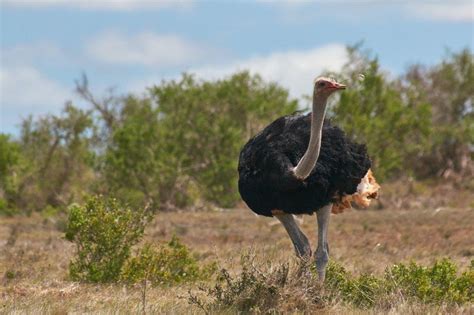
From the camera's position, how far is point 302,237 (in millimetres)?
8781

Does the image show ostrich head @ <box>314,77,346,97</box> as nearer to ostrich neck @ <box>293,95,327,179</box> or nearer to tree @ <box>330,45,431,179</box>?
ostrich neck @ <box>293,95,327,179</box>

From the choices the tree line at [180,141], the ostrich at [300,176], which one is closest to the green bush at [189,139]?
the tree line at [180,141]

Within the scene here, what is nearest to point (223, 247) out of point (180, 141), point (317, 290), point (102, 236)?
point (102, 236)

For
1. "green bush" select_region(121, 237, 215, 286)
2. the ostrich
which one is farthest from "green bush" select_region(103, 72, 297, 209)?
the ostrich

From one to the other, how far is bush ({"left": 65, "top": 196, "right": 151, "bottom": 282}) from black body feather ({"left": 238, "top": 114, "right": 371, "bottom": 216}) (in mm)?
2173

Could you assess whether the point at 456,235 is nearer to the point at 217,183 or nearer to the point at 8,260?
the point at 8,260

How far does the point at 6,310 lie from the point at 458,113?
3297 cm

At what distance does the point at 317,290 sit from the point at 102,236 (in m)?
3.49

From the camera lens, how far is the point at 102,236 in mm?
10750

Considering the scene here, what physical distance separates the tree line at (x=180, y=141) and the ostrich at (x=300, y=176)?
15.0 metres

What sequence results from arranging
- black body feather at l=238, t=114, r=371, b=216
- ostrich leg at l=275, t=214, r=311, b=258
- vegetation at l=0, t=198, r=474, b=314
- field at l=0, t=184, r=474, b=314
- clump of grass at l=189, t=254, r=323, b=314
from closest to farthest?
clump of grass at l=189, t=254, r=323, b=314 → vegetation at l=0, t=198, r=474, b=314 → field at l=0, t=184, r=474, b=314 → black body feather at l=238, t=114, r=371, b=216 → ostrich leg at l=275, t=214, r=311, b=258

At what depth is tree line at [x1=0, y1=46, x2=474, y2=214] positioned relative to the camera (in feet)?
85.0

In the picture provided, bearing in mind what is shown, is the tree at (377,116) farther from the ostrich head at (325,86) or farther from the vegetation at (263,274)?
the ostrich head at (325,86)

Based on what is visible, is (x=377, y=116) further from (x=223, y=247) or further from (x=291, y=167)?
(x=291, y=167)
